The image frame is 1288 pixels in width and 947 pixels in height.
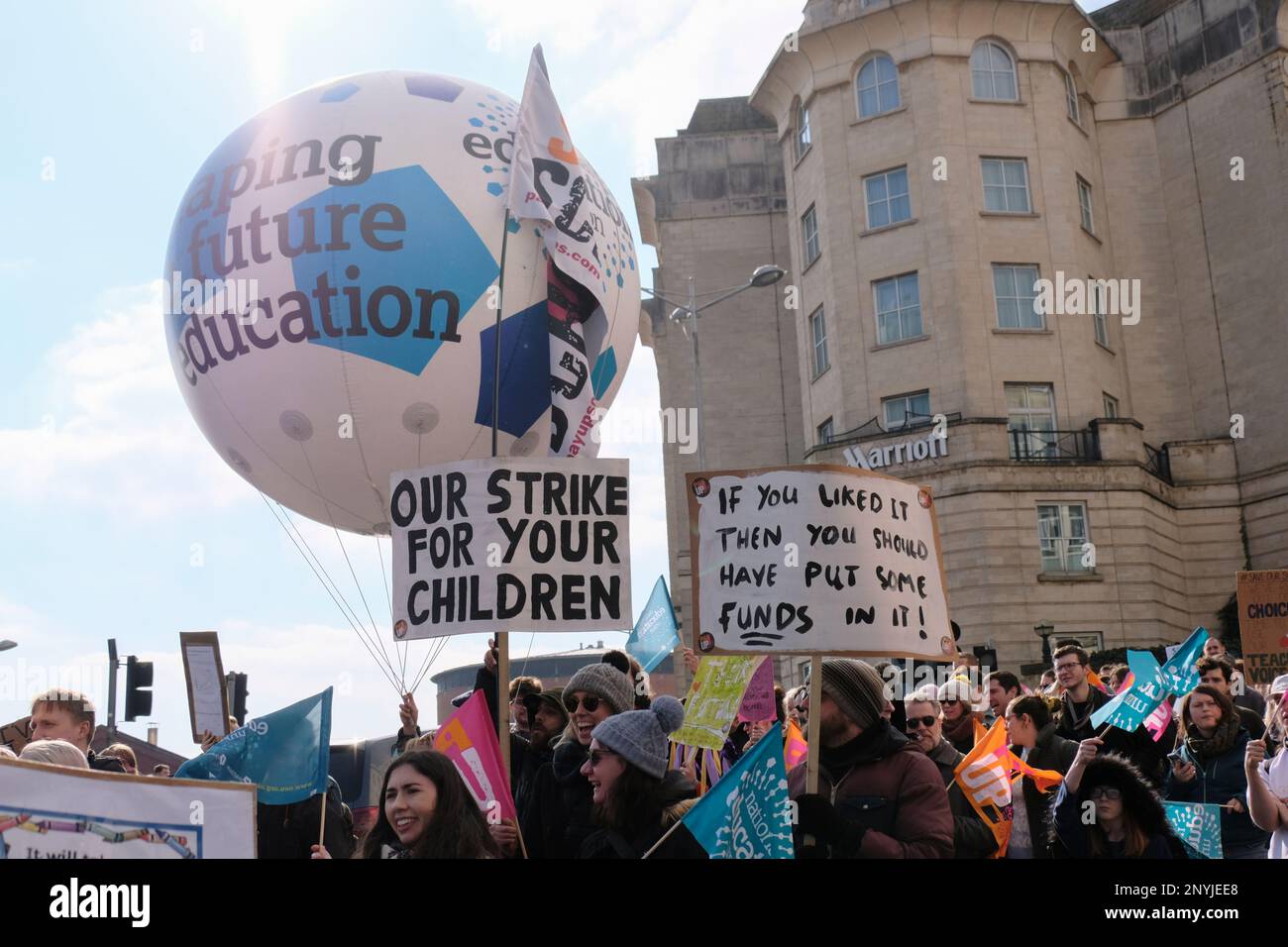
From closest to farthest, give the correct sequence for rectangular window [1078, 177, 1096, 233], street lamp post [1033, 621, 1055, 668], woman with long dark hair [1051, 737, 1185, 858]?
woman with long dark hair [1051, 737, 1185, 858]
street lamp post [1033, 621, 1055, 668]
rectangular window [1078, 177, 1096, 233]

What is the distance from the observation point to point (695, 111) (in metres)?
48.6

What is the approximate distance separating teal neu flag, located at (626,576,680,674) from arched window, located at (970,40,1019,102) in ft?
93.0

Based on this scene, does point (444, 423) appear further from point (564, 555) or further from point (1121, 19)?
point (1121, 19)

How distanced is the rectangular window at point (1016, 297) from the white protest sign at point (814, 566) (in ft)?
99.3

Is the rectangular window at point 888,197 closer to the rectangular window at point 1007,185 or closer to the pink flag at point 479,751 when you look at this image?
the rectangular window at point 1007,185

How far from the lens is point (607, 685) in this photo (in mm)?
6824

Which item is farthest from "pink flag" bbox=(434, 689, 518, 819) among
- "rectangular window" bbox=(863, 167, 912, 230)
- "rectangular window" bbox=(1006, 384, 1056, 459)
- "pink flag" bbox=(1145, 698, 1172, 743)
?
"rectangular window" bbox=(863, 167, 912, 230)

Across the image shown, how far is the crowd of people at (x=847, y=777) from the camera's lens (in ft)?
16.5

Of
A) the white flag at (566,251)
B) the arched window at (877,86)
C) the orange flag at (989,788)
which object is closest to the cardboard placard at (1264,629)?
the white flag at (566,251)

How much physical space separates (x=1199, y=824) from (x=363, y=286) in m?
7.23

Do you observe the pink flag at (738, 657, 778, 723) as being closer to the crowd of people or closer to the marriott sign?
the crowd of people

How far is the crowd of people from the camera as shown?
198 inches
